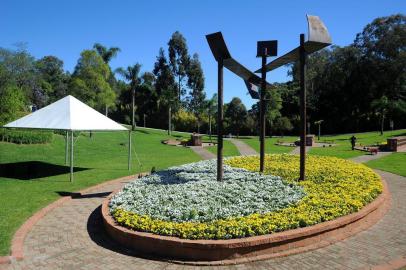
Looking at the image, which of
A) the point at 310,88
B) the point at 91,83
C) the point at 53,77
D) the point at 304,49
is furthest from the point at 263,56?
the point at 53,77

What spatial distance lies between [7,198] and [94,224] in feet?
12.6

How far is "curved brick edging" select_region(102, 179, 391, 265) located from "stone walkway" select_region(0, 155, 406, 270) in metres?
0.18

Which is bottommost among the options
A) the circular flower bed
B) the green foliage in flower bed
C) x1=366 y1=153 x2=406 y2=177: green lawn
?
the circular flower bed

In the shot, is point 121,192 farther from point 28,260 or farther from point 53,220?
point 28,260

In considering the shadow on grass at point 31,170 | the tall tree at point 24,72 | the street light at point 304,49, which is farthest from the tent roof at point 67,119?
the tall tree at point 24,72

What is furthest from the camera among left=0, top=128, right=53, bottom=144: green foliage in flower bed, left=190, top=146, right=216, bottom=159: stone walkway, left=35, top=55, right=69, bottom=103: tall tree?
left=35, top=55, right=69, bottom=103: tall tree

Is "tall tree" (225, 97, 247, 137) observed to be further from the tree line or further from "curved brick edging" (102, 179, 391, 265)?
"curved brick edging" (102, 179, 391, 265)

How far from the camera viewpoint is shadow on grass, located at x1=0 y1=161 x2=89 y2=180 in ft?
49.7

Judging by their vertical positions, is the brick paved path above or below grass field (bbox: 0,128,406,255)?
below

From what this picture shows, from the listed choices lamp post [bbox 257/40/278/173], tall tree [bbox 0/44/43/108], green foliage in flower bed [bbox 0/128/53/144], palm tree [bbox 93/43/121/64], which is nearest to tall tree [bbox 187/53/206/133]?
palm tree [bbox 93/43/121/64]

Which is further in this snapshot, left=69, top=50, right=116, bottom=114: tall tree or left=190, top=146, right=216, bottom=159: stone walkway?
left=69, top=50, right=116, bottom=114: tall tree

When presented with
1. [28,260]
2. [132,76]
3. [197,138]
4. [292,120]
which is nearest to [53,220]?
[28,260]

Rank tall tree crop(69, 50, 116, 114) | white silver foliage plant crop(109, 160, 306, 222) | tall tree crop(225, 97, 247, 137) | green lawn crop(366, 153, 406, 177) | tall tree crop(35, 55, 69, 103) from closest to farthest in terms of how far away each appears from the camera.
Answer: white silver foliage plant crop(109, 160, 306, 222) < green lawn crop(366, 153, 406, 177) < tall tree crop(69, 50, 116, 114) < tall tree crop(225, 97, 247, 137) < tall tree crop(35, 55, 69, 103)

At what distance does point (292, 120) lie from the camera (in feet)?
163
